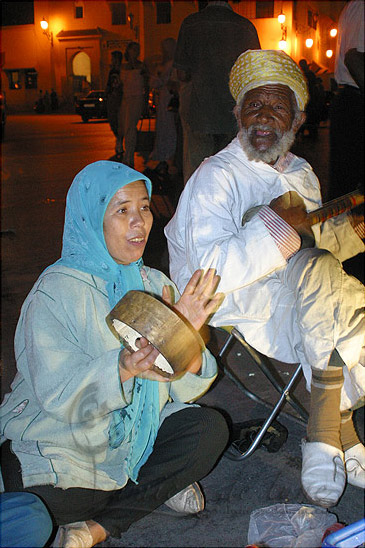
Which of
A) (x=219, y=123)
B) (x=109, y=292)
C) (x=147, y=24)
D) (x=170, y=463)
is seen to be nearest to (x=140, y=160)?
(x=219, y=123)

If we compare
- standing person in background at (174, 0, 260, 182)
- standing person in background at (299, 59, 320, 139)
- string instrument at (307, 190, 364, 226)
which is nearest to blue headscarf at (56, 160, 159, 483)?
string instrument at (307, 190, 364, 226)

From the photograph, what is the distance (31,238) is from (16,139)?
1.46 m

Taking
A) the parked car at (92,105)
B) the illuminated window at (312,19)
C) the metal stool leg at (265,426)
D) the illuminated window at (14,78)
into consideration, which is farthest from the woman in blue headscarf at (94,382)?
the illuminated window at (312,19)

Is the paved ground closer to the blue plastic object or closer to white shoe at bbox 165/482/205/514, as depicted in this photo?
white shoe at bbox 165/482/205/514

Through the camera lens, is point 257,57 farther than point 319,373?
Yes

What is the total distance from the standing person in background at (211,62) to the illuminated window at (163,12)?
17 cm

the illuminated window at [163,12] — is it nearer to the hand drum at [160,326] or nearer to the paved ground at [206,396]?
the paved ground at [206,396]

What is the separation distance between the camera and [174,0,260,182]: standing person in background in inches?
95.3

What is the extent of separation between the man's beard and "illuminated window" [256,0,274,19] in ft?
1.79

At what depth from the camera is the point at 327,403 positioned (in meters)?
1.92

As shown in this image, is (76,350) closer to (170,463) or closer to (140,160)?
(170,463)

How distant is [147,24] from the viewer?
6.93 feet

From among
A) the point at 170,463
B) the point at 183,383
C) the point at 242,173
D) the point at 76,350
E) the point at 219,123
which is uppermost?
the point at 219,123

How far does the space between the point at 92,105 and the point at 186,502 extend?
5.15 feet
